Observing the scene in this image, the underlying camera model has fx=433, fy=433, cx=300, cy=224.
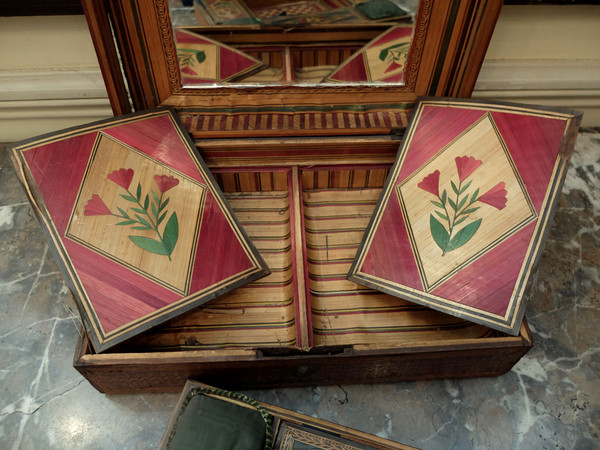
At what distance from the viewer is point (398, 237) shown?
59.1 inches

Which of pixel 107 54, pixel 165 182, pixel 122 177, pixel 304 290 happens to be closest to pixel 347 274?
pixel 304 290

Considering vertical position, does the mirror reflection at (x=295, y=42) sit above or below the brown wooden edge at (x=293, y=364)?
above

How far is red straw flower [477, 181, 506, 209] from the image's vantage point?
4.73 feet

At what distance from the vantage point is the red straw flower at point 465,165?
153 cm

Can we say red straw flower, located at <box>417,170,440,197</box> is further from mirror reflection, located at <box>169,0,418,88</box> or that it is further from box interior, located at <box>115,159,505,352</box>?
mirror reflection, located at <box>169,0,418,88</box>

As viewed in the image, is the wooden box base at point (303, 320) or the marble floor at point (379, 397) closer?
the wooden box base at point (303, 320)

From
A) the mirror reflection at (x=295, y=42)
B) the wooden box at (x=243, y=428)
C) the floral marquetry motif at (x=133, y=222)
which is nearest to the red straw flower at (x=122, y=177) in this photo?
the floral marquetry motif at (x=133, y=222)

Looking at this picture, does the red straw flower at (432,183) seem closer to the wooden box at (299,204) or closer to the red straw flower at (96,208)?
the wooden box at (299,204)

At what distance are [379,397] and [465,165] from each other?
86 cm

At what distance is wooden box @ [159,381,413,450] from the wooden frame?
3.14ft

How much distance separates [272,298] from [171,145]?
2.21 ft

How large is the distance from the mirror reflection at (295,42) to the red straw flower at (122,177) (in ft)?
1.40

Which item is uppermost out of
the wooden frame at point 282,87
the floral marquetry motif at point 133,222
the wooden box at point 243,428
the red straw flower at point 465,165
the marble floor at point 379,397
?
the wooden frame at point 282,87

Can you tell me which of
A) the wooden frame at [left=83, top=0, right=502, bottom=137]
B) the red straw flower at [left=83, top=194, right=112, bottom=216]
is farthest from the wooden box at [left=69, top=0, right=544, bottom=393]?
the red straw flower at [left=83, top=194, right=112, bottom=216]
